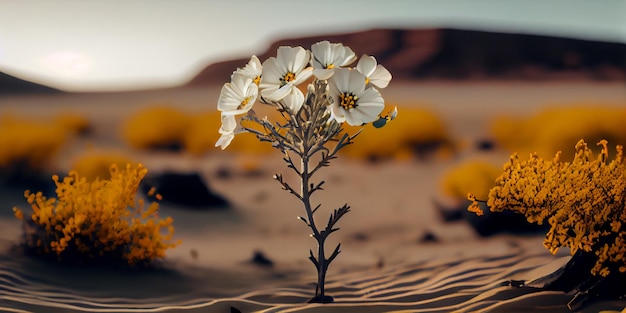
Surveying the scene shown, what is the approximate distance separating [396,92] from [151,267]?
791 centimetres

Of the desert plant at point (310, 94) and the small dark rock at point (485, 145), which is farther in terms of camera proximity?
the small dark rock at point (485, 145)

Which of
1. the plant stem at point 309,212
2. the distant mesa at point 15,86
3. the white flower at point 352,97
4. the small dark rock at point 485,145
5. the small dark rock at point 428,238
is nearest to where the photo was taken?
the white flower at point 352,97

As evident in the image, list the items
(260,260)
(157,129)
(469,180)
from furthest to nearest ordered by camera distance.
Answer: (157,129) < (469,180) < (260,260)

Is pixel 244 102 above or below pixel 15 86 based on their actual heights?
below

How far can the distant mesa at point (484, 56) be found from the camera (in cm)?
1186

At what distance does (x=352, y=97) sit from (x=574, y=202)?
3.97ft

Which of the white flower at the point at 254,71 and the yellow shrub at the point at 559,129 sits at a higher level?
the yellow shrub at the point at 559,129

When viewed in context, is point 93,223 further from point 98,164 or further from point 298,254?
point 298,254

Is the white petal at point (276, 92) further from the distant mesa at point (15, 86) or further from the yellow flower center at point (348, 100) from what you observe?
the distant mesa at point (15, 86)

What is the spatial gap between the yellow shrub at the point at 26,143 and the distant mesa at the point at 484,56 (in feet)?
17.1

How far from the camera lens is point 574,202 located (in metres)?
3.38

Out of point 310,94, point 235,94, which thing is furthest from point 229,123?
point 310,94

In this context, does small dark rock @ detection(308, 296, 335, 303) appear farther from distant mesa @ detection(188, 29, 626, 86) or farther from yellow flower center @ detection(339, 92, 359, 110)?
distant mesa @ detection(188, 29, 626, 86)

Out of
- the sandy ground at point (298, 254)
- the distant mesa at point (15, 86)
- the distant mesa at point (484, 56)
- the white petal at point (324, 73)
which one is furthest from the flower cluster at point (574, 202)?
the distant mesa at point (484, 56)
